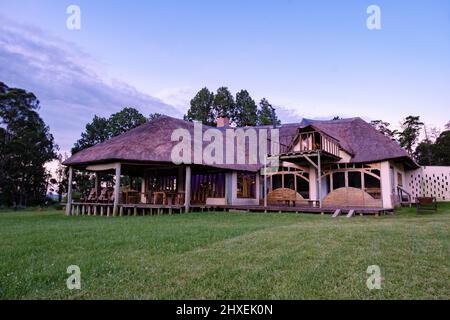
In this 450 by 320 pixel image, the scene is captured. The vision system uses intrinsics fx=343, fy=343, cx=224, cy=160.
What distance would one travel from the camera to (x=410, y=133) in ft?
131

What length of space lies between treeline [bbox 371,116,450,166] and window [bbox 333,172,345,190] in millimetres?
21980

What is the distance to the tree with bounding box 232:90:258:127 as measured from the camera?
3934cm

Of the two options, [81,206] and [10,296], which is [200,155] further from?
[10,296]

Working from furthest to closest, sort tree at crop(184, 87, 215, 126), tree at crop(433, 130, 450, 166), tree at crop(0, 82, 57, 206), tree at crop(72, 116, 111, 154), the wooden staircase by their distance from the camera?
1. tree at crop(184, 87, 215, 126)
2. tree at crop(72, 116, 111, 154)
3. tree at crop(433, 130, 450, 166)
4. tree at crop(0, 82, 57, 206)
5. the wooden staircase

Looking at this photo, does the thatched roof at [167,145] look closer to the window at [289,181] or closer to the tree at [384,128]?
the window at [289,181]

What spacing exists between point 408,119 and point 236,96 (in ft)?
68.3

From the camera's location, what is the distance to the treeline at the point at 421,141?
3588 cm

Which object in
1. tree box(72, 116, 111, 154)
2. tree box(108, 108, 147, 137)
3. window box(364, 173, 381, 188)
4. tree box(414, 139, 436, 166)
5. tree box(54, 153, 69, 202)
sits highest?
tree box(108, 108, 147, 137)

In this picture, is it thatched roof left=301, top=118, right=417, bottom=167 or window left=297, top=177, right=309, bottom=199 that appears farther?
window left=297, top=177, right=309, bottom=199

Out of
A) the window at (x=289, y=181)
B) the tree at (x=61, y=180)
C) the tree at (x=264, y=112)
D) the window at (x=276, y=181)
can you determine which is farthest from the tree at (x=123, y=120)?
the window at (x=289, y=181)

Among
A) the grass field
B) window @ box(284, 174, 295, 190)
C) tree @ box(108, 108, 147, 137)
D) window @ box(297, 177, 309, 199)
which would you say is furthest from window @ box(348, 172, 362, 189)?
tree @ box(108, 108, 147, 137)

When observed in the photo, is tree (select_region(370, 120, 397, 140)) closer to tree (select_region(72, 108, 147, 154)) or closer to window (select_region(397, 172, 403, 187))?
window (select_region(397, 172, 403, 187))

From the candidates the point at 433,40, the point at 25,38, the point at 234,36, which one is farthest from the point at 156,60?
the point at 433,40

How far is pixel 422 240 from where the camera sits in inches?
260
